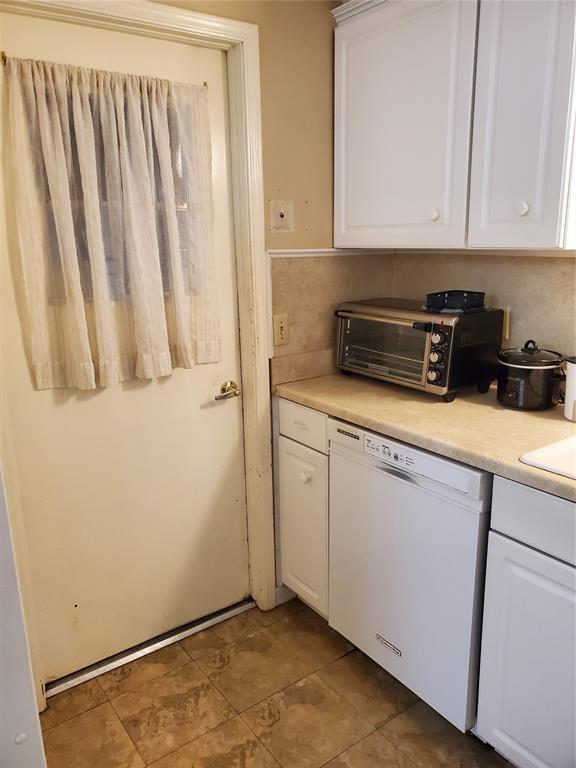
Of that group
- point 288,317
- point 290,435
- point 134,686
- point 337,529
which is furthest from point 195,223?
point 134,686

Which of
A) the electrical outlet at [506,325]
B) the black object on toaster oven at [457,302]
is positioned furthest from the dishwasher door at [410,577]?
the electrical outlet at [506,325]

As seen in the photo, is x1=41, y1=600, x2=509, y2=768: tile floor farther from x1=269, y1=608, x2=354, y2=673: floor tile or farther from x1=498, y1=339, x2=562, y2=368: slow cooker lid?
x1=498, y1=339, x2=562, y2=368: slow cooker lid

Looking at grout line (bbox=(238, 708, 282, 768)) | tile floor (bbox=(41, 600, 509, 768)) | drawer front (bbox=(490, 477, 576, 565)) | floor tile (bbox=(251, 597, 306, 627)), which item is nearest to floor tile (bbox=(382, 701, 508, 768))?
tile floor (bbox=(41, 600, 509, 768))

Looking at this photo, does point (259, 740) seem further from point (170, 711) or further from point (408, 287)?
point (408, 287)

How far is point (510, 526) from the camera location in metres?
1.41

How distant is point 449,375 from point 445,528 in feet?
1.68

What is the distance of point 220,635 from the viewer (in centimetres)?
224

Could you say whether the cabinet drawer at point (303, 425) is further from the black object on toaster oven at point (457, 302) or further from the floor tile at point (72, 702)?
the floor tile at point (72, 702)

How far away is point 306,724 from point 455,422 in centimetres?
107

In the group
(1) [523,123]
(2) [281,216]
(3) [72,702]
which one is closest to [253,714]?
(3) [72,702]

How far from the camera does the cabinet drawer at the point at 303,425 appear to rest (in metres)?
1.99

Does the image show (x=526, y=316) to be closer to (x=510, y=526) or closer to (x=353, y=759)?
(x=510, y=526)

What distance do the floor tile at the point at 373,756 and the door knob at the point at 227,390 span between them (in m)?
1.22

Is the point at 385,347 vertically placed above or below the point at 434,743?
above
